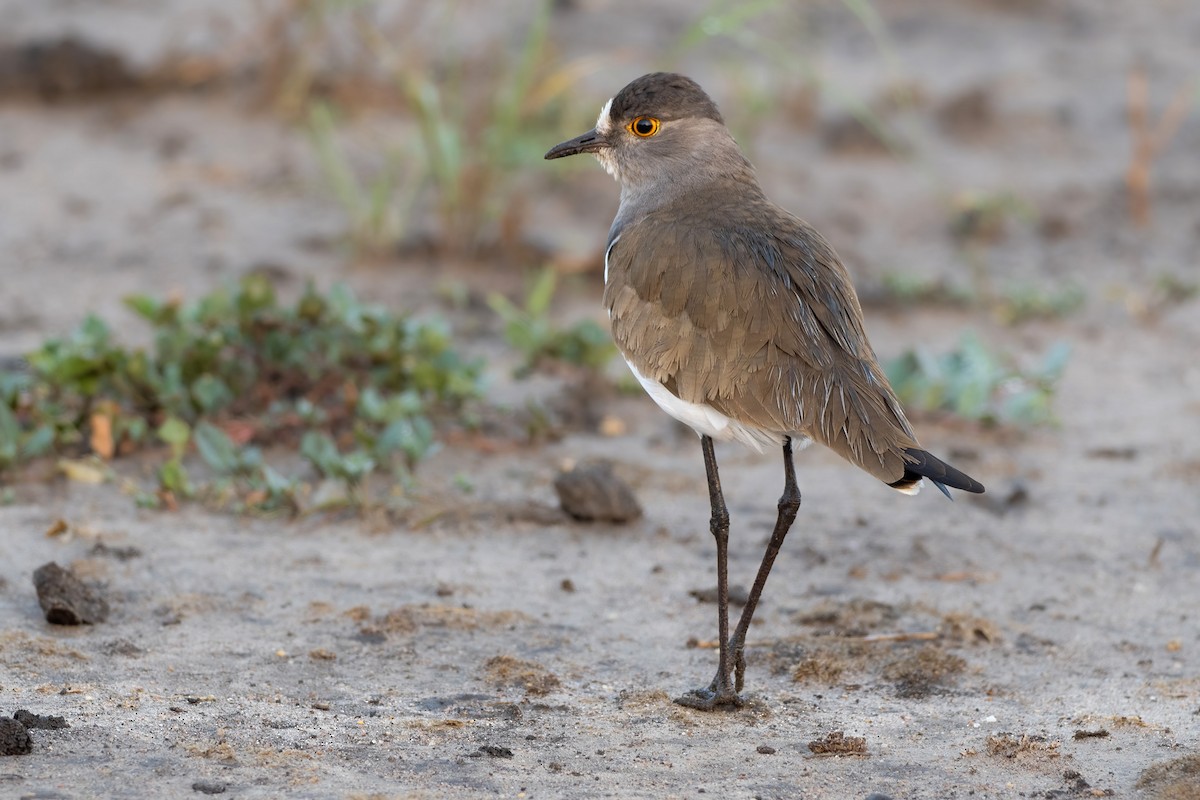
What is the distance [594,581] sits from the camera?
5160 mm

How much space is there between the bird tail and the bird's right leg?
54cm

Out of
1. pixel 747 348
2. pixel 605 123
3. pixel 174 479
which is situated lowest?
pixel 174 479

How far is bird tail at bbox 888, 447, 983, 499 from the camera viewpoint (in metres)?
3.74

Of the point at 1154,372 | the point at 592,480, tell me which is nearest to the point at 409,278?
the point at 592,480

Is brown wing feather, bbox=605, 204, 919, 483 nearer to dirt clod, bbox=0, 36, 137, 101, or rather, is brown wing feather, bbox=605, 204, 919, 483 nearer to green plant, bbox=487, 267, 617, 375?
green plant, bbox=487, 267, 617, 375

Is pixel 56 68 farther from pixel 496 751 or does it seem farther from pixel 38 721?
pixel 496 751

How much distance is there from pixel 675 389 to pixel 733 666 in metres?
0.79

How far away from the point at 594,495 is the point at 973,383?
6.45ft

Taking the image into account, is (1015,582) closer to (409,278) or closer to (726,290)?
(726,290)

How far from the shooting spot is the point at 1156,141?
394 inches

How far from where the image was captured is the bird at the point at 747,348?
13.3 feet

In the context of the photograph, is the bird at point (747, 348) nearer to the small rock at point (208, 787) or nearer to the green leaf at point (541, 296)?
the small rock at point (208, 787)

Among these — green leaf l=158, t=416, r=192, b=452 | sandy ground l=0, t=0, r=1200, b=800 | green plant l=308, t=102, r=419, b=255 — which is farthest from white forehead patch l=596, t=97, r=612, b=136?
green plant l=308, t=102, r=419, b=255

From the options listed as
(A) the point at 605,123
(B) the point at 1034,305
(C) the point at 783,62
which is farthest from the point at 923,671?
(C) the point at 783,62
